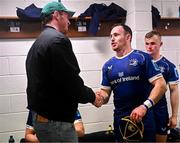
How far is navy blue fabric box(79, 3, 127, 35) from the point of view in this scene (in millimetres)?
3590

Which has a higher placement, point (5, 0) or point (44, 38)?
point (5, 0)

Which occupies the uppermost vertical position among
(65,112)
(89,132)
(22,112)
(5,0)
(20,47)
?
(5,0)

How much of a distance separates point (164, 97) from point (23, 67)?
1.59m

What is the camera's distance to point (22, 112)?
3488 millimetres

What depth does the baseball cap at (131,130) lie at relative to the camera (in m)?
2.36

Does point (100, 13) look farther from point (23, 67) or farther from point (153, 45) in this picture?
A: point (23, 67)

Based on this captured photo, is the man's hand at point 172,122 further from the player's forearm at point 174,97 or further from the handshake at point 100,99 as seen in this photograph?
the handshake at point 100,99

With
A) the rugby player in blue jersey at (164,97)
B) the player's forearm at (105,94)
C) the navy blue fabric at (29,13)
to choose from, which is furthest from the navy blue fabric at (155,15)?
the player's forearm at (105,94)

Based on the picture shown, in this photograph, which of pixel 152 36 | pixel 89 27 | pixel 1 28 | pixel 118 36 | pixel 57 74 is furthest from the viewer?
pixel 89 27

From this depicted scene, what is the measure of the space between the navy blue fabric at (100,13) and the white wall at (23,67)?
0.39ft

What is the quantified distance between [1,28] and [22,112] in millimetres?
964

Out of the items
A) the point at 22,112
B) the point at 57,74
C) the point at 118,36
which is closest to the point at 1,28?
the point at 22,112

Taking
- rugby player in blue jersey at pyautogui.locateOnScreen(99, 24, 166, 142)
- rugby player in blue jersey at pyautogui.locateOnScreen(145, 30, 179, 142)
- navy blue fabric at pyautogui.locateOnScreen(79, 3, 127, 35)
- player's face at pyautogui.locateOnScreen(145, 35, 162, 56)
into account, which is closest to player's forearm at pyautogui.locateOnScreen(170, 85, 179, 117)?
rugby player in blue jersey at pyautogui.locateOnScreen(145, 30, 179, 142)

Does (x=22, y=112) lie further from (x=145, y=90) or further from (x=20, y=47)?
(x=145, y=90)
